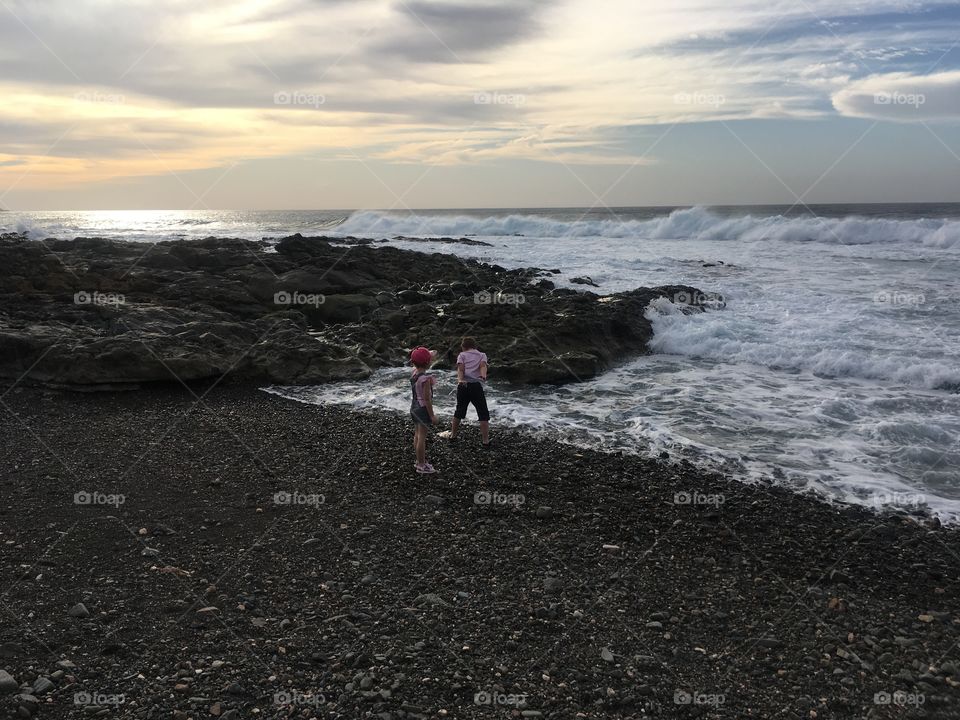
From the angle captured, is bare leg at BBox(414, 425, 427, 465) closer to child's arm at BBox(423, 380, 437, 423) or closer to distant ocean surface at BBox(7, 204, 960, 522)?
child's arm at BBox(423, 380, 437, 423)

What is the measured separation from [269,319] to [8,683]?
13.4 metres

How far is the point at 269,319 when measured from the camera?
58.4 ft

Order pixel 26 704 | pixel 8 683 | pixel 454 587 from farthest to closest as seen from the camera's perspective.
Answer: pixel 454 587 → pixel 8 683 → pixel 26 704

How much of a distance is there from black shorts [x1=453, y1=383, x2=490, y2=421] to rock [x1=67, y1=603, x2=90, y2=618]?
19.3 ft

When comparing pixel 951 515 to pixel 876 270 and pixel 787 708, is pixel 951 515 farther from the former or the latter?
pixel 876 270

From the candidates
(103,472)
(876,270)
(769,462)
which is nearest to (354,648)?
(103,472)

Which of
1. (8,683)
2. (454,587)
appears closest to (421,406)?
(454,587)

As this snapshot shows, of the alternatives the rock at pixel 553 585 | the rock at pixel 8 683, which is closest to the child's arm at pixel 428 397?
the rock at pixel 553 585

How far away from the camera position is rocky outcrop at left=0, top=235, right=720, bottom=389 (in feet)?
45.0

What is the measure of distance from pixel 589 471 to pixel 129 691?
6.28 metres

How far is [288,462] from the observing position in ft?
32.3

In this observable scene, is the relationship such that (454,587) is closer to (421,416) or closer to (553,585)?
(553,585)

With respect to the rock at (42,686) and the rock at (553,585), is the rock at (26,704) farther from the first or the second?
the rock at (553,585)

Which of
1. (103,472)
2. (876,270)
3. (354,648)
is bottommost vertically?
(354,648)
